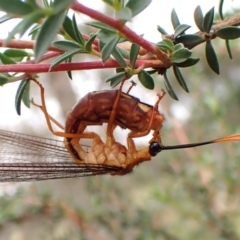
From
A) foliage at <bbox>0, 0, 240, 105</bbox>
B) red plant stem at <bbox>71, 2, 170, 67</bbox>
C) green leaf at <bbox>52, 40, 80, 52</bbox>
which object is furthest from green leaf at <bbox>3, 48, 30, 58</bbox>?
red plant stem at <bbox>71, 2, 170, 67</bbox>

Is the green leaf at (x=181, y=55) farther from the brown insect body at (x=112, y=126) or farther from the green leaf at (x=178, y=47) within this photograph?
the brown insect body at (x=112, y=126)

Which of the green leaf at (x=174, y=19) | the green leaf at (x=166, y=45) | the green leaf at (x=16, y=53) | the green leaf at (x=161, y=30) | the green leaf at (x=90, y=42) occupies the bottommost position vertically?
the green leaf at (x=166, y=45)

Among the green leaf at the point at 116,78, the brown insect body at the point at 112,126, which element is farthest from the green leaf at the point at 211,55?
the brown insect body at the point at 112,126

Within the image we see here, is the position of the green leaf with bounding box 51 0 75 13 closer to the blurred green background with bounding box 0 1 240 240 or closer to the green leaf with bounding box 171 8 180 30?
the green leaf with bounding box 171 8 180 30

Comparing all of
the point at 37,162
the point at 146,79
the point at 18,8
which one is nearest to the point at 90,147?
the point at 37,162

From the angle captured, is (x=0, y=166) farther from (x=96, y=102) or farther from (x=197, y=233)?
(x=197, y=233)

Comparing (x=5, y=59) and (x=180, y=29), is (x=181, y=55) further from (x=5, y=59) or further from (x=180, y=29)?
(x=5, y=59)
